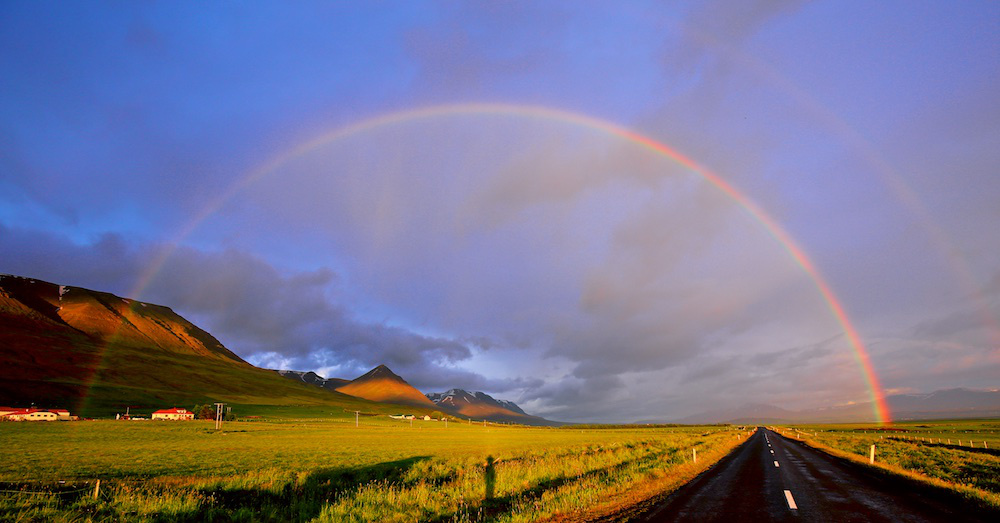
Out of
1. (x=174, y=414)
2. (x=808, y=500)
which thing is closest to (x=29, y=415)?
(x=174, y=414)

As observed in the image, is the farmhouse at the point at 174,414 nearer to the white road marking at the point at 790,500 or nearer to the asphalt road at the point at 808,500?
the asphalt road at the point at 808,500

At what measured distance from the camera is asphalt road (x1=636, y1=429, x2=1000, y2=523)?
508 inches

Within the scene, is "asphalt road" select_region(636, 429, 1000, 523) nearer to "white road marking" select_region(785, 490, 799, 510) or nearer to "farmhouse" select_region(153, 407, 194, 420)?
"white road marking" select_region(785, 490, 799, 510)

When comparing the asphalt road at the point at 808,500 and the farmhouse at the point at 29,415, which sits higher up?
the farmhouse at the point at 29,415

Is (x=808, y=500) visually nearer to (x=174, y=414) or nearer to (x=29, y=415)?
(x=29, y=415)

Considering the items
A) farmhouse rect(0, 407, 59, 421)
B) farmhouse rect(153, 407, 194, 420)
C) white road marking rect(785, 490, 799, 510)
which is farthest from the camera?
farmhouse rect(153, 407, 194, 420)

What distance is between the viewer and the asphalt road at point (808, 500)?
12.9 metres

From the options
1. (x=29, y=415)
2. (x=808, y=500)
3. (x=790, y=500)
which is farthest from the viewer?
(x=29, y=415)

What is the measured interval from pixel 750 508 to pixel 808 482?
346 inches

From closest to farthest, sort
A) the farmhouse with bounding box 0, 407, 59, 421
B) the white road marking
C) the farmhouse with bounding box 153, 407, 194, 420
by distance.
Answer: the white road marking
the farmhouse with bounding box 0, 407, 59, 421
the farmhouse with bounding box 153, 407, 194, 420

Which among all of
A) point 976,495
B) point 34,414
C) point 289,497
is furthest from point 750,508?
point 34,414

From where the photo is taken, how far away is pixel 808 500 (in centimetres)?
1544

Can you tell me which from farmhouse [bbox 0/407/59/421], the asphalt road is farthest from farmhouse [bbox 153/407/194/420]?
the asphalt road

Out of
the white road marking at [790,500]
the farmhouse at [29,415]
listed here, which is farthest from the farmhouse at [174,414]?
the white road marking at [790,500]
